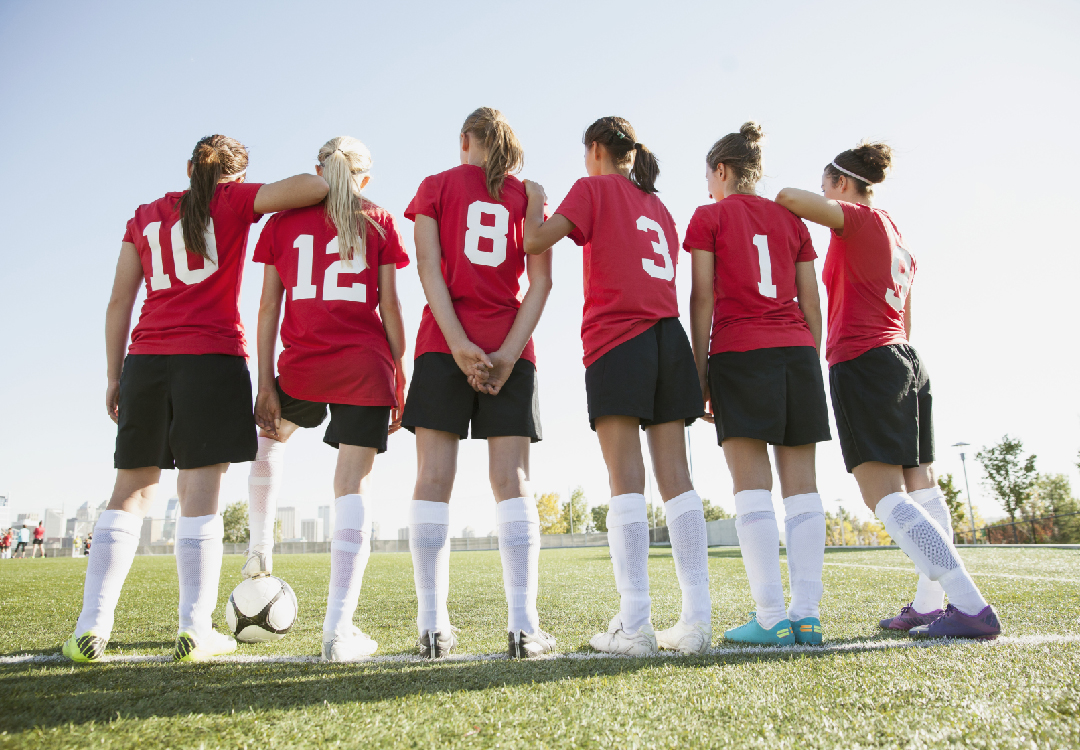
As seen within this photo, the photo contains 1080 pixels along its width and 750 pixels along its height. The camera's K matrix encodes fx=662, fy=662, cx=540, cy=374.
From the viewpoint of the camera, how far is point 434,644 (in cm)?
265

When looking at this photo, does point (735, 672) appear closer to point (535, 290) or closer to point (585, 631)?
point (585, 631)

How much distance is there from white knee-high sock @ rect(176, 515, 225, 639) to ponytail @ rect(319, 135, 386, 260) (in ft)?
4.51

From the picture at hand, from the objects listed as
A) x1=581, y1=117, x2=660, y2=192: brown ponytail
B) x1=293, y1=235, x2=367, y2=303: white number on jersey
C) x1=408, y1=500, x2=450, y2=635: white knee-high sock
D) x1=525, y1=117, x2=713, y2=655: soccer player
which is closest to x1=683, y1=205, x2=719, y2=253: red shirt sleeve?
x1=525, y1=117, x2=713, y2=655: soccer player

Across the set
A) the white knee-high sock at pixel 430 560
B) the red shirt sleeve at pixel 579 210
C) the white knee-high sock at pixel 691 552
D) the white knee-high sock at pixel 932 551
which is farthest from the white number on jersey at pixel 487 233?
the white knee-high sock at pixel 932 551

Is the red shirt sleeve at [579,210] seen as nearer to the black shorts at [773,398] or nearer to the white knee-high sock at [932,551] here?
the black shorts at [773,398]

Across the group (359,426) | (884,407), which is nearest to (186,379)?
(359,426)

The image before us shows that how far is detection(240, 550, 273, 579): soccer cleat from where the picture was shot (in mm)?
3365

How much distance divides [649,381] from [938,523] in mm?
1789

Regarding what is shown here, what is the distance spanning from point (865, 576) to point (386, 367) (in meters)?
5.56

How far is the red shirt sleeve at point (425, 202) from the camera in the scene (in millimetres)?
3115

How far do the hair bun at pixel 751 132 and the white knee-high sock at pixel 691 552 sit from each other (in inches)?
77.4

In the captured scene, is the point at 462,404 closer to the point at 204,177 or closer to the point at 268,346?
the point at 268,346

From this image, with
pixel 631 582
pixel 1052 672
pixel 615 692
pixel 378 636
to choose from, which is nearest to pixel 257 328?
pixel 378 636

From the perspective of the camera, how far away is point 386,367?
3.10m
